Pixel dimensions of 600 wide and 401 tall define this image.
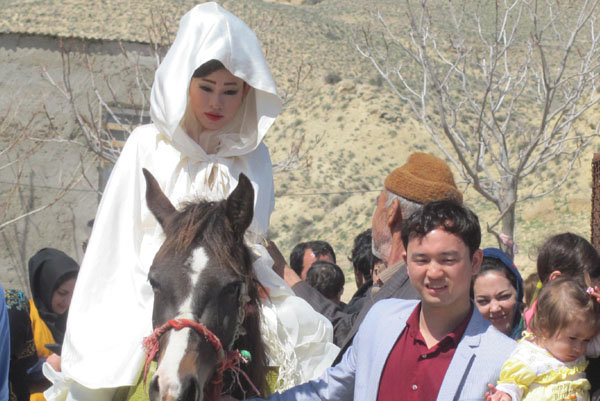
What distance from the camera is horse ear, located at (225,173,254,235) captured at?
304cm

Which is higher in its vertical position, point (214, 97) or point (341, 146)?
point (214, 97)

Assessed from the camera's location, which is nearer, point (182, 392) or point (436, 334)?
point (182, 392)

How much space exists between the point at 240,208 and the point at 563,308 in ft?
5.02

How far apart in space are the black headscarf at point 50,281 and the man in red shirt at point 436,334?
455cm

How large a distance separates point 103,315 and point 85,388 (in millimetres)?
331

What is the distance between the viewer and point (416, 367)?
2686 millimetres

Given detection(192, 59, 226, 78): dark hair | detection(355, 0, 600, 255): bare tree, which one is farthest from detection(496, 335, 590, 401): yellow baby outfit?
detection(355, 0, 600, 255): bare tree

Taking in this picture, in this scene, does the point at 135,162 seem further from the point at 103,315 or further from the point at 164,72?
the point at 103,315

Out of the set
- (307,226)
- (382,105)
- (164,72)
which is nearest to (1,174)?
(164,72)

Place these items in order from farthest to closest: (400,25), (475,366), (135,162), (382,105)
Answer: (400,25) → (382,105) → (135,162) → (475,366)

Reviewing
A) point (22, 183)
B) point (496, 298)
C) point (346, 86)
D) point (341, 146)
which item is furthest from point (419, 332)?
point (346, 86)

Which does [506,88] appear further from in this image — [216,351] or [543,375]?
[216,351]

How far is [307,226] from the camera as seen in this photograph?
3988 centimetres

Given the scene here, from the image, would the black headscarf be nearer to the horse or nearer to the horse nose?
the horse
